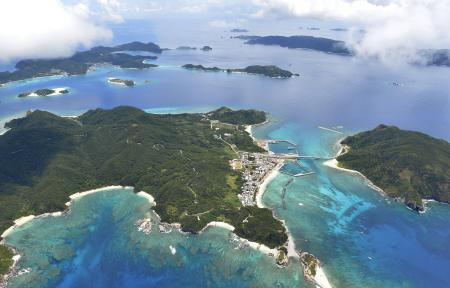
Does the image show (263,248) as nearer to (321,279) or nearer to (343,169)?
(321,279)

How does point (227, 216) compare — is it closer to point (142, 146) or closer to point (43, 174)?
point (142, 146)

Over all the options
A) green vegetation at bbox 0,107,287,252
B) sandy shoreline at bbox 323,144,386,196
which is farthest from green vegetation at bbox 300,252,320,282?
sandy shoreline at bbox 323,144,386,196

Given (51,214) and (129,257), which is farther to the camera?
(51,214)

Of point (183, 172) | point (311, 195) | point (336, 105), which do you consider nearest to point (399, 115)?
point (336, 105)

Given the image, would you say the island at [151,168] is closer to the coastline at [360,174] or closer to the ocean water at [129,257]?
the ocean water at [129,257]

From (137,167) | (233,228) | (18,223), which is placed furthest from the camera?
(137,167)

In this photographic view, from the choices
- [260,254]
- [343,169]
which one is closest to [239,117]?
[343,169]

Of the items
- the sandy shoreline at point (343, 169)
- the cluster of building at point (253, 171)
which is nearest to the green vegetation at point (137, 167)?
the cluster of building at point (253, 171)
